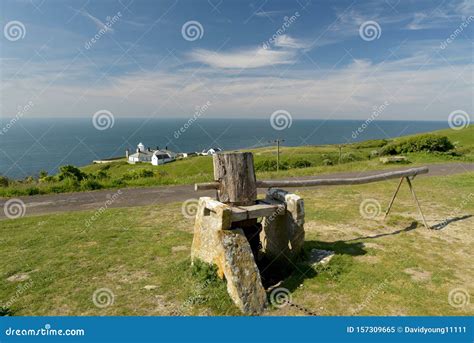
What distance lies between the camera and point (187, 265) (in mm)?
7484

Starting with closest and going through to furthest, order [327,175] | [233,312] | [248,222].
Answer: [233,312], [248,222], [327,175]

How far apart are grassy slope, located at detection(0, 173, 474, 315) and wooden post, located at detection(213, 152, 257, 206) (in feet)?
6.42

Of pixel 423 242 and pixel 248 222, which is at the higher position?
pixel 248 222

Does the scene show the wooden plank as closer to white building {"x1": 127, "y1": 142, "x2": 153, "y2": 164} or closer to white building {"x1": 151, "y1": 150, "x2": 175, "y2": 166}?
white building {"x1": 151, "y1": 150, "x2": 175, "y2": 166}

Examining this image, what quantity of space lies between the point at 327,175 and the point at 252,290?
1681 centimetres

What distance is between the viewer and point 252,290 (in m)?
→ 5.77

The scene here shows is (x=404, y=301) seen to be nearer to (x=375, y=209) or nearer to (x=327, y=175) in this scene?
(x=375, y=209)

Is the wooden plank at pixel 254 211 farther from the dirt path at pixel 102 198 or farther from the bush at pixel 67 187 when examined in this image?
the bush at pixel 67 187

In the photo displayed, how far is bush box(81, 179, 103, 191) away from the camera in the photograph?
18203 mm

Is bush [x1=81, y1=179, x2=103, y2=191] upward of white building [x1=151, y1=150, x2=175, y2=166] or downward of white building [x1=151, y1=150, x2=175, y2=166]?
downward

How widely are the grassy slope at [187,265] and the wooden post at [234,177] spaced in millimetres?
1956

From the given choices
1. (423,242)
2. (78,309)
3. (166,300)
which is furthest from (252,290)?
(423,242)

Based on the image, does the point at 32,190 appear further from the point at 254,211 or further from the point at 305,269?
the point at 305,269

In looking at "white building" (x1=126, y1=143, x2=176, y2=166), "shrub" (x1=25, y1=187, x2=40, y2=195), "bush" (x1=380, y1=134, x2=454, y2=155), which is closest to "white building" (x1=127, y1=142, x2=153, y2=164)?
"white building" (x1=126, y1=143, x2=176, y2=166)
